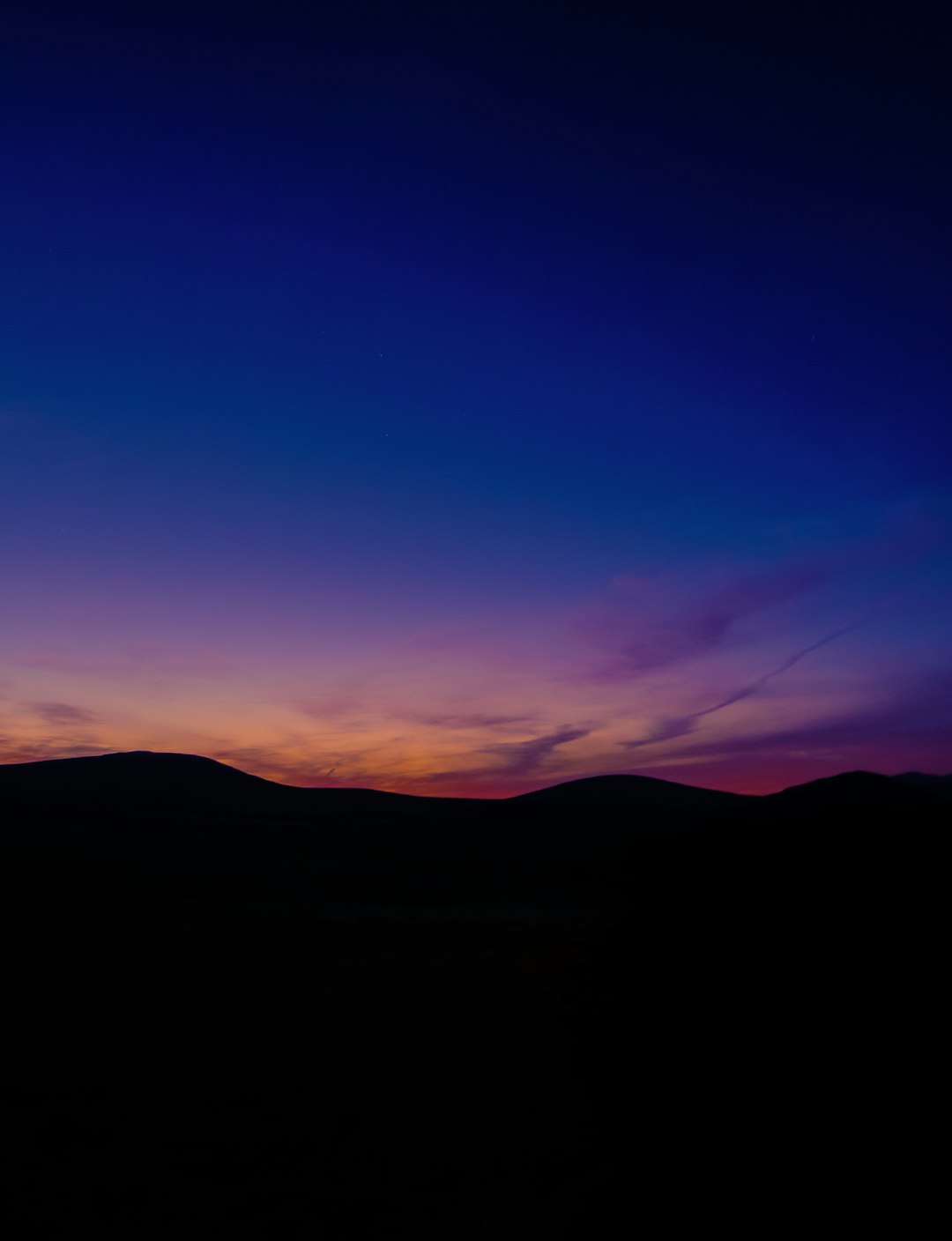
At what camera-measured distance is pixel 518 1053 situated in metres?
9.69

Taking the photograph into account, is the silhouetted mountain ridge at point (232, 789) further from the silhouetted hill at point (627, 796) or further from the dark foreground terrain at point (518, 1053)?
the dark foreground terrain at point (518, 1053)

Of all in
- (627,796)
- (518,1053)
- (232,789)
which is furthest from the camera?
(232,789)

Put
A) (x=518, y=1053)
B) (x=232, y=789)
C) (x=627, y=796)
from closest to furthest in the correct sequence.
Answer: (x=518, y=1053), (x=627, y=796), (x=232, y=789)

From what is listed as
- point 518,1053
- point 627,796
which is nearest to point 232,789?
point 627,796

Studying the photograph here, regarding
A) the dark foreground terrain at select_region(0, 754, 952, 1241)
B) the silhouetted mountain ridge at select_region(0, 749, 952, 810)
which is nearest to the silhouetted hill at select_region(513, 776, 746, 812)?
the silhouetted mountain ridge at select_region(0, 749, 952, 810)

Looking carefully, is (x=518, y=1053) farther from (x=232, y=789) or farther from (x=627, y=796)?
(x=232, y=789)

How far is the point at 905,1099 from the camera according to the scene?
3031mm

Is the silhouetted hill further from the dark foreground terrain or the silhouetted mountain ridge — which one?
the dark foreground terrain

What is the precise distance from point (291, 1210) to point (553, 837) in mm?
37960

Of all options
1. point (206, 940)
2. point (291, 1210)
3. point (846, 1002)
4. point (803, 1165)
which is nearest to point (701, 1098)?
point (803, 1165)

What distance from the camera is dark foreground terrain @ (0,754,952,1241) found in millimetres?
3268

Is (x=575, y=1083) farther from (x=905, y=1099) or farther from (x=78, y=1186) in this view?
(x=905, y=1099)

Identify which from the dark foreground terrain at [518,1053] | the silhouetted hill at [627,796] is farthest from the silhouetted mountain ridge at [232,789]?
the dark foreground terrain at [518,1053]

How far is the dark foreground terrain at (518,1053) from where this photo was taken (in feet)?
10.7
